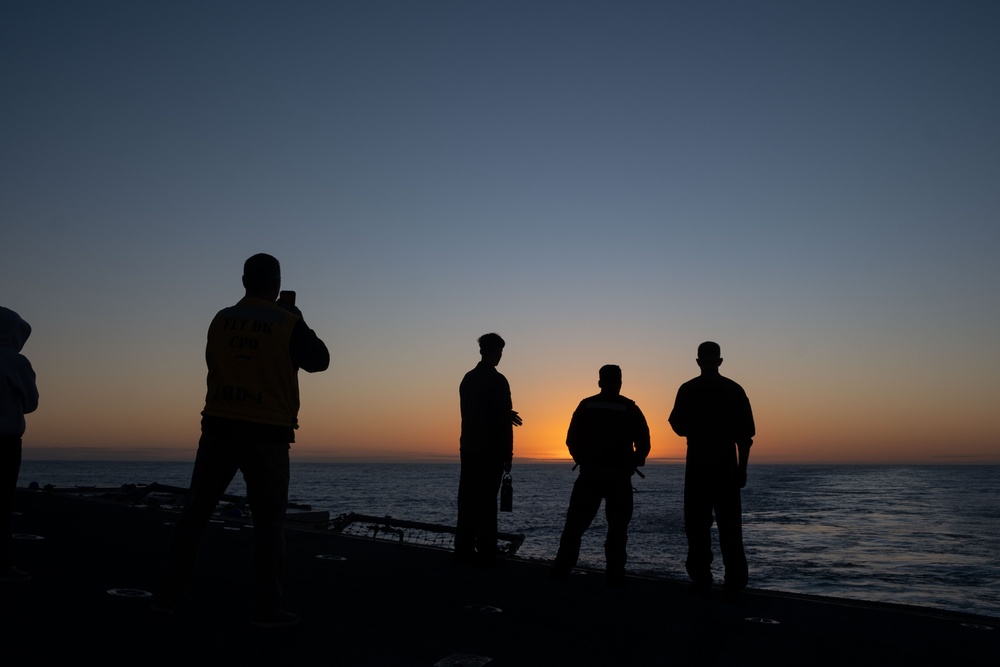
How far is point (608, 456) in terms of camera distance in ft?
22.7

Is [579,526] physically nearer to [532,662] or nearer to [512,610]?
[512,610]

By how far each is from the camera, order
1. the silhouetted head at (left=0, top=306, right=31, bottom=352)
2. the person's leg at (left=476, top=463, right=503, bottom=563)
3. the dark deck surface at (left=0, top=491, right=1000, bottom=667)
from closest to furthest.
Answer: the dark deck surface at (left=0, top=491, right=1000, bottom=667) → the silhouetted head at (left=0, top=306, right=31, bottom=352) → the person's leg at (left=476, top=463, right=503, bottom=563)

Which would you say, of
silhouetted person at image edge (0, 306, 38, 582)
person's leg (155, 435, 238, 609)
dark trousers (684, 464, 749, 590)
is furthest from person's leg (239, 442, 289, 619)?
dark trousers (684, 464, 749, 590)

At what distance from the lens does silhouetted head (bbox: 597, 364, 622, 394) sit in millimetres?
7121

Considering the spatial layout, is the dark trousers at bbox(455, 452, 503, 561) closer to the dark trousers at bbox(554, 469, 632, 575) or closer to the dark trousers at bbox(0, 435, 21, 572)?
the dark trousers at bbox(554, 469, 632, 575)

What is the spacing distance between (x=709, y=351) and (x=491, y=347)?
2.26 metres

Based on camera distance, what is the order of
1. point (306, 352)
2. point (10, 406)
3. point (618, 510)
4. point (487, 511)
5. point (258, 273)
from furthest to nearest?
point (487, 511) < point (618, 510) < point (10, 406) < point (258, 273) < point (306, 352)

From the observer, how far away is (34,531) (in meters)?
7.94

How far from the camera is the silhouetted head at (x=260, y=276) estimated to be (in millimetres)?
4195

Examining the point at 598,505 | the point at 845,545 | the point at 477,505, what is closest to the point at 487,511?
the point at 477,505

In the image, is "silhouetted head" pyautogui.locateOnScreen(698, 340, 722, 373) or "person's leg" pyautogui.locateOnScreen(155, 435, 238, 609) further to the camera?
"silhouetted head" pyautogui.locateOnScreen(698, 340, 722, 373)

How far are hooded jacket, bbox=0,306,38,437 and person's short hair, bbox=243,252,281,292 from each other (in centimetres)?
212


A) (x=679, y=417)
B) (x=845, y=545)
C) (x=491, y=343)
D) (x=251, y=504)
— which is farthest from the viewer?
(x=845, y=545)

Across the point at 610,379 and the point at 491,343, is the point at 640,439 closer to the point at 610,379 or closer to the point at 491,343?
the point at 610,379
